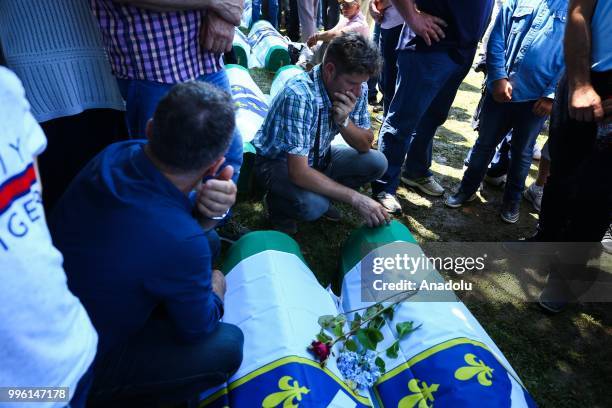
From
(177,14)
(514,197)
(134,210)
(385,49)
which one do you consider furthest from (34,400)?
(385,49)

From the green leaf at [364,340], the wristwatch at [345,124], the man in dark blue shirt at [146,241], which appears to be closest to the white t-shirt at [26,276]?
the man in dark blue shirt at [146,241]

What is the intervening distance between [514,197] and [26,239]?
341 centimetres

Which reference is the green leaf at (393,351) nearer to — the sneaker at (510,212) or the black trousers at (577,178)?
the black trousers at (577,178)

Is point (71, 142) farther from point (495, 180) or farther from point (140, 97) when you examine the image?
point (495, 180)

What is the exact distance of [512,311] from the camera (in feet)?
8.76

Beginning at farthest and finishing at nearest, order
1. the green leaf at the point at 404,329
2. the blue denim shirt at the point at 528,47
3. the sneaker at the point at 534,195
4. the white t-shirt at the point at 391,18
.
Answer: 1. the white t-shirt at the point at 391,18
2. the sneaker at the point at 534,195
3. the blue denim shirt at the point at 528,47
4. the green leaf at the point at 404,329

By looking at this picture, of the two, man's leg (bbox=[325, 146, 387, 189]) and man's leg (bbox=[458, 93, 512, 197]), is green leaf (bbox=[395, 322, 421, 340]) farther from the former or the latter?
man's leg (bbox=[458, 93, 512, 197])

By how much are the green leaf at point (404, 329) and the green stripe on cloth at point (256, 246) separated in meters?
0.60

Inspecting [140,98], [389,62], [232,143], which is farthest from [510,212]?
[140,98]

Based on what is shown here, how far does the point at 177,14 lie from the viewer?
1.83 metres

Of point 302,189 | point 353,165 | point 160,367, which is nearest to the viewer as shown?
point 160,367

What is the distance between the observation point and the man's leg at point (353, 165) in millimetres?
2918

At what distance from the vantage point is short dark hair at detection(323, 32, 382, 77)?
2219mm

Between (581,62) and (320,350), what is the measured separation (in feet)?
6.45
